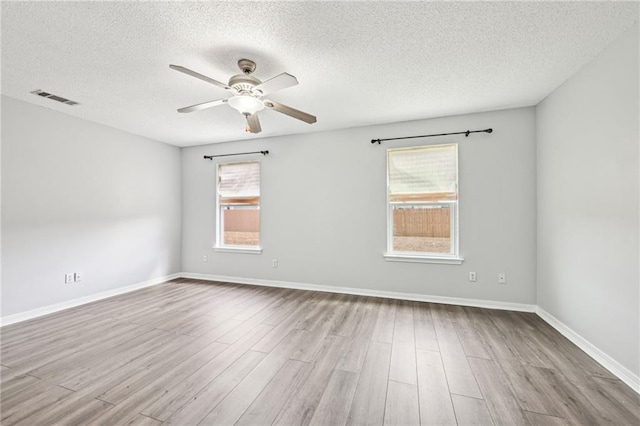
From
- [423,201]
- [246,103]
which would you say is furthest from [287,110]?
[423,201]

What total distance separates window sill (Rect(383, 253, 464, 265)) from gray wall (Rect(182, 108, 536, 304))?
0.27 ft

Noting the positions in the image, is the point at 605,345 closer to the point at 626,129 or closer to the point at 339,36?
the point at 626,129

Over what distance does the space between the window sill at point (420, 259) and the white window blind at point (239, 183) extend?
2.50 m

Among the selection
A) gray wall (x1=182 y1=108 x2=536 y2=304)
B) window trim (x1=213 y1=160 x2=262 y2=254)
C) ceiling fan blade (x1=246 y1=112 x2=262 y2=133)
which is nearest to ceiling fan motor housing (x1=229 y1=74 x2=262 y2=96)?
ceiling fan blade (x1=246 y1=112 x2=262 y2=133)

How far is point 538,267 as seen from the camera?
340 centimetres

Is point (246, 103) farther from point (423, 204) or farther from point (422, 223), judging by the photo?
point (422, 223)

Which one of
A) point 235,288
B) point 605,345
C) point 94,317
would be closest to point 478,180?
point 605,345

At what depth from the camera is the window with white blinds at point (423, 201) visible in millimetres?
3816

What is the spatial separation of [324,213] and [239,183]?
1.80 metres

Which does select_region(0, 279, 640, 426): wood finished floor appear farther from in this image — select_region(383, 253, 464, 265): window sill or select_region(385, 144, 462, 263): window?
select_region(385, 144, 462, 263): window

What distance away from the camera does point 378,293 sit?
4.09 meters

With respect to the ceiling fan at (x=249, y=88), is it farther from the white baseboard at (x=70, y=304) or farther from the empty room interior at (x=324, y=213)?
the white baseboard at (x=70, y=304)

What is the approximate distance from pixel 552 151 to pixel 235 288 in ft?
15.5

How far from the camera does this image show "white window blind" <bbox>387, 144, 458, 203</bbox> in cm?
380
